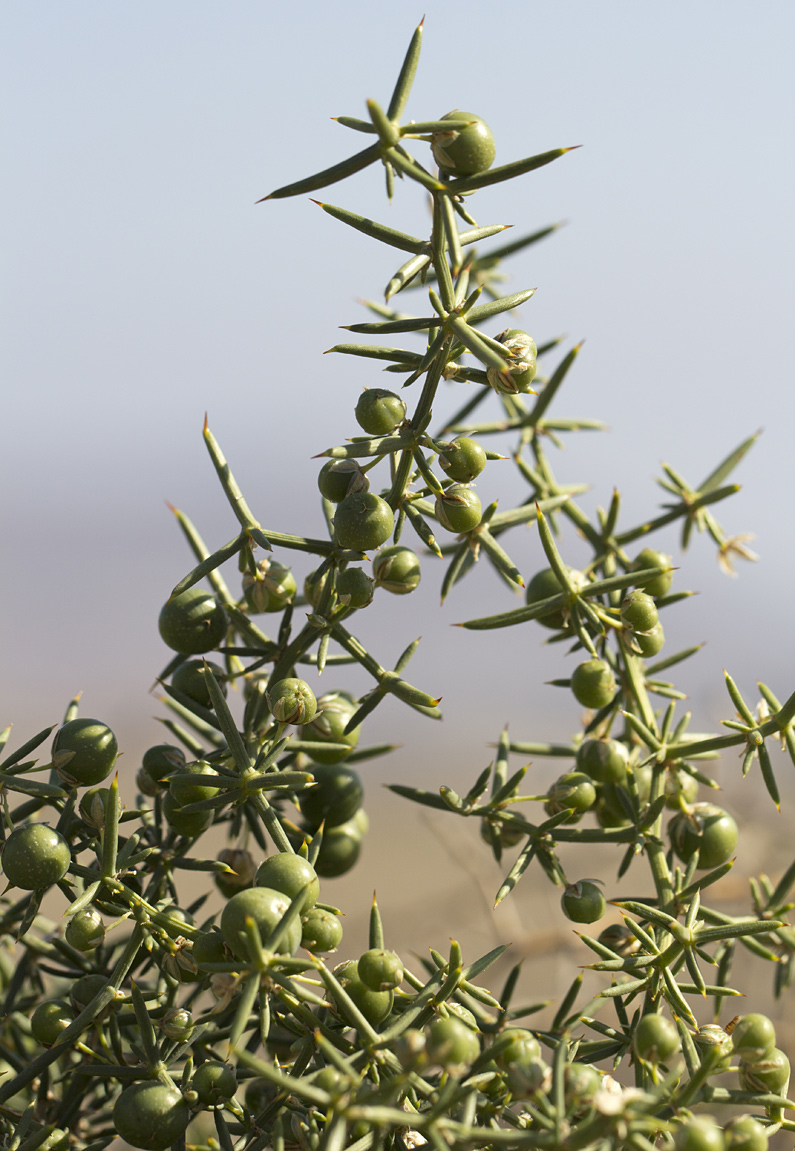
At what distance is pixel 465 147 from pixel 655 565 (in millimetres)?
922

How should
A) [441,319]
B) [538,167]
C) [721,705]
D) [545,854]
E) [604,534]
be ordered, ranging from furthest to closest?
[721,705]
[604,534]
[545,854]
[441,319]
[538,167]

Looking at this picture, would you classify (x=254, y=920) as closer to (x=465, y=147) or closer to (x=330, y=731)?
(x=330, y=731)

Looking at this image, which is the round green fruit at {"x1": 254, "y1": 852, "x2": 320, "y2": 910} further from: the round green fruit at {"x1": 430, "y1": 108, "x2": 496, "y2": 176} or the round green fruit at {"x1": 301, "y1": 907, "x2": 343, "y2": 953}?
the round green fruit at {"x1": 430, "y1": 108, "x2": 496, "y2": 176}

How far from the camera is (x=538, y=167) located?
1.13 meters

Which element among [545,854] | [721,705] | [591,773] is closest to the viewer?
[545,854]

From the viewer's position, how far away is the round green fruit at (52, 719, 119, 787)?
138 cm

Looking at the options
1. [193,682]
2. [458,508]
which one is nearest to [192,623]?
[193,682]

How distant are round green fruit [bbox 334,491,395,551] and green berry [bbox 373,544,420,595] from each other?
0.08m

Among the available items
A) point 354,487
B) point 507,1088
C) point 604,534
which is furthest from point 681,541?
point 507,1088

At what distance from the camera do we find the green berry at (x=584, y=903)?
1451 mm

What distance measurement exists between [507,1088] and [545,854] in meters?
0.43

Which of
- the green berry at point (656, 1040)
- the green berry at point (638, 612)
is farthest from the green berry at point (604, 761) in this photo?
the green berry at point (656, 1040)

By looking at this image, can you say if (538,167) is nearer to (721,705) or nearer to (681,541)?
(681,541)

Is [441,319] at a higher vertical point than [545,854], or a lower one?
higher
